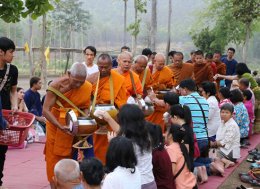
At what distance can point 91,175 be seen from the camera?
3.71m

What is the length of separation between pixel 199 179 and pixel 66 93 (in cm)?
242

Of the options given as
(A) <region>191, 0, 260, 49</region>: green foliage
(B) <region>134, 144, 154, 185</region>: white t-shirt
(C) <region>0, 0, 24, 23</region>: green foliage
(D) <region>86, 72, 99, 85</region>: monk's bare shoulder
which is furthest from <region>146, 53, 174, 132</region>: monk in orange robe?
(A) <region>191, 0, 260, 49</region>: green foliage

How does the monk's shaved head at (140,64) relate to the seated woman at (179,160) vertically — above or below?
above

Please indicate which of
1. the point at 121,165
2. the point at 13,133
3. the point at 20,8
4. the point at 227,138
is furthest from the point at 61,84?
the point at 227,138

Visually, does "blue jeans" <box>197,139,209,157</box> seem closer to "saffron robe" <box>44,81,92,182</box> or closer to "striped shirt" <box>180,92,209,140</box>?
"striped shirt" <box>180,92,209,140</box>

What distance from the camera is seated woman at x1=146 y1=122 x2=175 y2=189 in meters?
4.61

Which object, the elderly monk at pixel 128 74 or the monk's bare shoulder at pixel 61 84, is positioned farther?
the elderly monk at pixel 128 74

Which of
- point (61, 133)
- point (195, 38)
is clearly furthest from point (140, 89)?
point (195, 38)

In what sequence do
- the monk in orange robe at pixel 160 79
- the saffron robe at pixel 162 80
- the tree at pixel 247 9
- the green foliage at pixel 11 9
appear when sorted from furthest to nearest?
the tree at pixel 247 9 → the saffron robe at pixel 162 80 → the monk in orange robe at pixel 160 79 → the green foliage at pixel 11 9

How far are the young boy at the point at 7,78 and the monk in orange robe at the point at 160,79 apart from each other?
104 inches

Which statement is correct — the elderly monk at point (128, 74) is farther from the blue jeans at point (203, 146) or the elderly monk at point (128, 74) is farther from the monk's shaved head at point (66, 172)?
the monk's shaved head at point (66, 172)

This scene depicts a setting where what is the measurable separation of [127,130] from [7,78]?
74.5 inches

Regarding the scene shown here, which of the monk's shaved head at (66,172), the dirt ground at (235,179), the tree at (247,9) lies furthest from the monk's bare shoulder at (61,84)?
the tree at (247,9)

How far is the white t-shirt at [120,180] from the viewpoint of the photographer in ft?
A: 11.5
